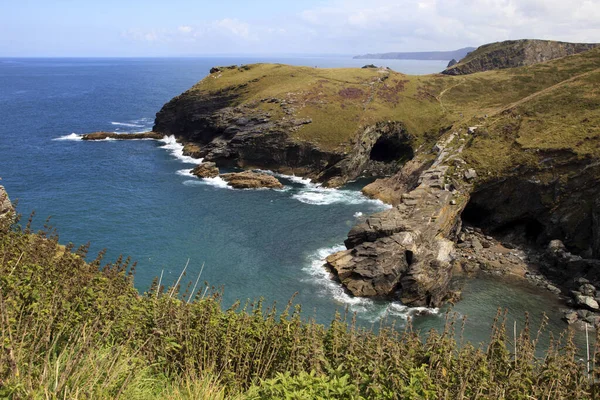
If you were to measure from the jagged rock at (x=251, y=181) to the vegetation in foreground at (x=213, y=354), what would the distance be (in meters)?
65.2

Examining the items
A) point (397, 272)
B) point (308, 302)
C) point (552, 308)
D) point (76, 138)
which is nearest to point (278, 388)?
point (308, 302)

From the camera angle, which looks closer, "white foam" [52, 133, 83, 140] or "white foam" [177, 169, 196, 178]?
"white foam" [177, 169, 196, 178]

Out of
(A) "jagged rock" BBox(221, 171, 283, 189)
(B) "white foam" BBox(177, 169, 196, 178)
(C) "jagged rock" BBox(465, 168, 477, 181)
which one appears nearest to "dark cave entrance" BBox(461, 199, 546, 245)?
(C) "jagged rock" BBox(465, 168, 477, 181)

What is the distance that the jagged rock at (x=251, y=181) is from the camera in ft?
270

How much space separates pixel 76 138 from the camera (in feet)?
380

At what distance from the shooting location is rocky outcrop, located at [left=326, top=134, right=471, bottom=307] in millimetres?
46125

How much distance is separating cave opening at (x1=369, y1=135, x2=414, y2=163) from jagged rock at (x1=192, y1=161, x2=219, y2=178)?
38.9 metres

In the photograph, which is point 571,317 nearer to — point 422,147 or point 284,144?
point 422,147

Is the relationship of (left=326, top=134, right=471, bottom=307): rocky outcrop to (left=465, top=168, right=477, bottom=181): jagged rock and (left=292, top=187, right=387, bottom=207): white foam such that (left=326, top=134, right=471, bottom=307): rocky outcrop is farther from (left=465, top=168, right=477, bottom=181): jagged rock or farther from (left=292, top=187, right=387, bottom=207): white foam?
(left=292, top=187, right=387, bottom=207): white foam

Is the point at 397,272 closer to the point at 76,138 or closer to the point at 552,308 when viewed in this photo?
the point at 552,308

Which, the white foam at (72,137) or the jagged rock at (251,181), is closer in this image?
the jagged rock at (251,181)

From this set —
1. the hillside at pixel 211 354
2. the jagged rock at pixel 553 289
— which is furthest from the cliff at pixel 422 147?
the hillside at pixel 211 354

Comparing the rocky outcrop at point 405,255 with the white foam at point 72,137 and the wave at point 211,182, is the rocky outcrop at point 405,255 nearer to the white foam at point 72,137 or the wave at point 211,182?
the wave at point 211,182

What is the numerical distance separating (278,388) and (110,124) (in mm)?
142745
